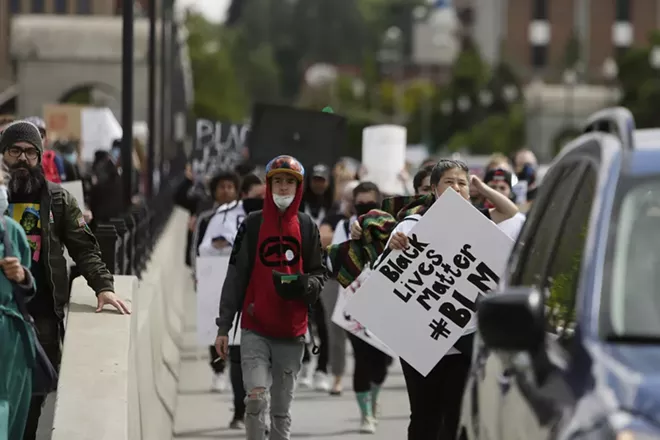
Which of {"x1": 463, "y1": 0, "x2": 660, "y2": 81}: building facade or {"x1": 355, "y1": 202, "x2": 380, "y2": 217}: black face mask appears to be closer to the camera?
{"x1": 355, "y1": 202, "x2": 380, "y2": 217}: black face mask

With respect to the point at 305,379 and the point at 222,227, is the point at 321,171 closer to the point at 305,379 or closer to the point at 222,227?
the point at 305,379

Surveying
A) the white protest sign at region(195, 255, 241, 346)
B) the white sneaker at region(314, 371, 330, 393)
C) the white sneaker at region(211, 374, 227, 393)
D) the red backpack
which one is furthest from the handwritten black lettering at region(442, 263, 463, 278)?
the white sneaker at region(211, 374, 227, 393)

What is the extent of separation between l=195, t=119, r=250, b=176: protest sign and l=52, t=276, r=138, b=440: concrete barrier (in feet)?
50.3

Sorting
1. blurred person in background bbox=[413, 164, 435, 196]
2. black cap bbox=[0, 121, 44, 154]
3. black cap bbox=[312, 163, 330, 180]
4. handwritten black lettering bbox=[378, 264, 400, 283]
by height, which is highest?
black cap bbox=[0, 121, 44, 154]

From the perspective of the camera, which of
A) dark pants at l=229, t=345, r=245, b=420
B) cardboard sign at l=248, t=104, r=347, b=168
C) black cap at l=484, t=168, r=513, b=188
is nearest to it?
dark pants at l=229, t=345, r=245, b=420

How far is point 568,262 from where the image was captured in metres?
5.98

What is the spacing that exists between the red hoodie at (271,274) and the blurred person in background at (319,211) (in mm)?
5581

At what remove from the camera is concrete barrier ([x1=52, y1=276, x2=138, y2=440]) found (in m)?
8.39

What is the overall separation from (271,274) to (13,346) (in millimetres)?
2701

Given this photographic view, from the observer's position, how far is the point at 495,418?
20.6 ft

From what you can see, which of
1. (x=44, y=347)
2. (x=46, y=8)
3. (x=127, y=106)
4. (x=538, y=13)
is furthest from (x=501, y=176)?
(x=538, y=13)

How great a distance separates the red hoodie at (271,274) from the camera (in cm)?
1019

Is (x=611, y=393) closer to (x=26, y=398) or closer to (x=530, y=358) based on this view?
(x=530, y=358)

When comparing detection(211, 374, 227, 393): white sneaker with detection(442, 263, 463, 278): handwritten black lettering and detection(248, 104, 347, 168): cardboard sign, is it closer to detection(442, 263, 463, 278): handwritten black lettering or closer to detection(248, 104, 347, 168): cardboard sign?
detection(248, 104, 347, 168): cardboard sign
